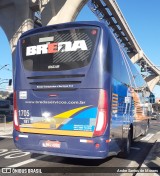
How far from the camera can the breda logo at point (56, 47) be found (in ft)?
26.6

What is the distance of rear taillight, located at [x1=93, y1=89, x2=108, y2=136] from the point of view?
7.64 m

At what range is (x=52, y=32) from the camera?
28.2 ft

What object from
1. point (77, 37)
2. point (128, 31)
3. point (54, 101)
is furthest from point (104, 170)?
point (128, 31)

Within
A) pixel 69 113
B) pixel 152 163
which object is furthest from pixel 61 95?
pixel 152 163

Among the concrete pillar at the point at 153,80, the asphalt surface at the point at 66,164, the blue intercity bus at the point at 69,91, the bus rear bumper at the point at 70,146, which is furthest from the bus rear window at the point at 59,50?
the concrete pillar at the point at 153,80

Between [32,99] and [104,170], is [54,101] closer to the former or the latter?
[32,99]

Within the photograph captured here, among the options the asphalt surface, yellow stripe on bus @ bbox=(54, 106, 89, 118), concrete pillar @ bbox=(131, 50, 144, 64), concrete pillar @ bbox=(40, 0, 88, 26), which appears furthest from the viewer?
concrete pillar @ bbox=(131, 50, 144, 64)

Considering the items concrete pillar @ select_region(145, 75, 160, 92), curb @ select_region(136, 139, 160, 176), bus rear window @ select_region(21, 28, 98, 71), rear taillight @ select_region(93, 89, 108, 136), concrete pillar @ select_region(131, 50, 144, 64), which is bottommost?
curb @ select_region(136, 139, 160, 176)

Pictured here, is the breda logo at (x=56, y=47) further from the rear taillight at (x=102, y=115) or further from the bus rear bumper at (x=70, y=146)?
the bus rear bumper at (x=70, y=146)

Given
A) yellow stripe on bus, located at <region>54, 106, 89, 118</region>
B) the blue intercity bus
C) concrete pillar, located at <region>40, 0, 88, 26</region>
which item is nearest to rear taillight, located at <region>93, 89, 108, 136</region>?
the blue intercity bus

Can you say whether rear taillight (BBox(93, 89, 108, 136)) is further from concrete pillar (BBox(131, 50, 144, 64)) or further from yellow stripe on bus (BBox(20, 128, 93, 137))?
concrete pillar (BBox(131, 50, 144, 64))

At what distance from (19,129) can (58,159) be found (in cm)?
194

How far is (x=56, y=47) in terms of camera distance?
838 cm

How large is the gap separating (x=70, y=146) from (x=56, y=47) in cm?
257
